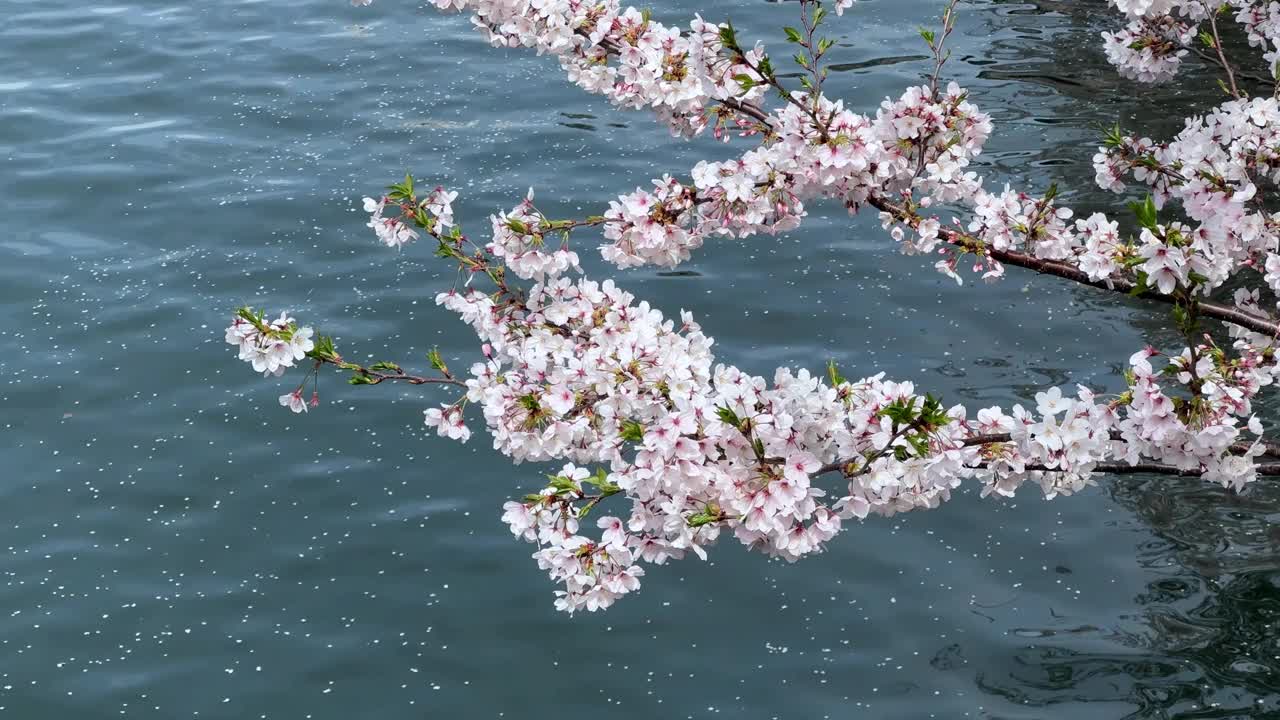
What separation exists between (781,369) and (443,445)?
3.43m

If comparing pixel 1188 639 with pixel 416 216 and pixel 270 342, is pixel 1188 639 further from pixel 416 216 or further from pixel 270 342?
pixel 270 342

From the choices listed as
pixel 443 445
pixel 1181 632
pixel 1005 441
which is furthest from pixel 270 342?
pixel 1181 632

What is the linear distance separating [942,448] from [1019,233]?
1265 mm

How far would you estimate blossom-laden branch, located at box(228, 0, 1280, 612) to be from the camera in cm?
391

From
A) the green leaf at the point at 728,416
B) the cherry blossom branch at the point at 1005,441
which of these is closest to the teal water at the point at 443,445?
the cherry blossom branch at the point at 1005,441

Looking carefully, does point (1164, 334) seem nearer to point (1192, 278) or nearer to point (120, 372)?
point (1192, 278)

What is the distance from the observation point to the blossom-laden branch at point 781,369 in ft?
12.8

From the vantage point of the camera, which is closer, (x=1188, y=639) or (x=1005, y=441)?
(x=1005, y=441)

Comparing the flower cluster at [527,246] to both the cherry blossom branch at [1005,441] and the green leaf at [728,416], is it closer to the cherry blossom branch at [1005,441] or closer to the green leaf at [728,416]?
the green leaf at [728,416]

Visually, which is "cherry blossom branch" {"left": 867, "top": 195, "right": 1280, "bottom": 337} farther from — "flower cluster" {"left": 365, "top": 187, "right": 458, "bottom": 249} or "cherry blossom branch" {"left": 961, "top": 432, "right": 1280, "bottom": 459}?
"flower cluster" {"left": 365, "top": 187, "right": 458, "bottom": 249}

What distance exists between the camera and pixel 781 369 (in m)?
4.16

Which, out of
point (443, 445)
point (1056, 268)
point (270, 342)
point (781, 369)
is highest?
point (1056, 268)

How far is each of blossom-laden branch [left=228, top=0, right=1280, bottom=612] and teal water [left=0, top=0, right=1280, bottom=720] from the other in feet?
4.61

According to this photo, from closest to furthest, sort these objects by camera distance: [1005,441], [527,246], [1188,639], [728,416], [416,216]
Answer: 1. [728,416]
2. [1005,441]
3. [416,216]
4. [527,246]
5. [1188,639]
